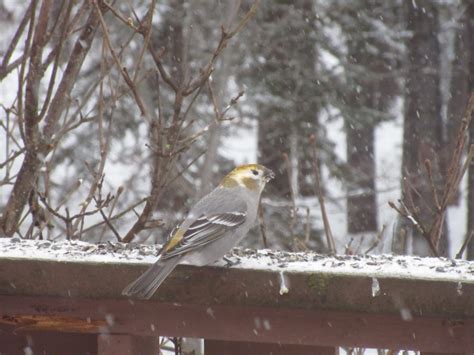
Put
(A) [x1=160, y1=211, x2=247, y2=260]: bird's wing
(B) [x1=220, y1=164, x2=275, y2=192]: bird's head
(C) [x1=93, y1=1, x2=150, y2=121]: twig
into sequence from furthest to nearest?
(B) [x1=220, y1=164, x2=275, y2=192]: bird's head, (C) [x1=93, y1=1, x2=150, y2=121]: twig, (A) [x1=160, y1=211, x2=247, y2=260]: bird's wing

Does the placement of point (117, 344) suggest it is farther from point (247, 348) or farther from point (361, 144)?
point (361, 144)

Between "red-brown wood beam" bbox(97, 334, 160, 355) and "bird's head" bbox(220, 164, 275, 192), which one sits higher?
"bird's head" bbox(220, 164, 275, 192)

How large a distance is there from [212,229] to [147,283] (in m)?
0.92

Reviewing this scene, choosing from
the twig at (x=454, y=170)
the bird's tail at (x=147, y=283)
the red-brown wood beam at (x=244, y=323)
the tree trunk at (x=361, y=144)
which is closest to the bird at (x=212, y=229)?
the bird's tail at (x=147, y=283)

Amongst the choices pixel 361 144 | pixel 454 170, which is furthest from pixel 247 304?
pixel 361 144

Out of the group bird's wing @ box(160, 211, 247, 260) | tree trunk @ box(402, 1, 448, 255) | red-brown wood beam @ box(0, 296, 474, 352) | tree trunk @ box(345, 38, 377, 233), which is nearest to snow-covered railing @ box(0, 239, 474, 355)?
red-brown wood beam @ box(0, 296, 474, 352)

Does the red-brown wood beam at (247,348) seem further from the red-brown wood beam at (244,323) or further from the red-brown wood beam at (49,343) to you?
the red-brown wood beam at (49,343)

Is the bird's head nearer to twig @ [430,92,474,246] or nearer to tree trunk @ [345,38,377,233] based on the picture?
twig @ [430,92,474,246]

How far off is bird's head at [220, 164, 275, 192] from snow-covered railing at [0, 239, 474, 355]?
1.27m

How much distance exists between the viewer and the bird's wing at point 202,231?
7.86 ft

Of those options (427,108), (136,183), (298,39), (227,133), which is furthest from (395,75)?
(136,183)

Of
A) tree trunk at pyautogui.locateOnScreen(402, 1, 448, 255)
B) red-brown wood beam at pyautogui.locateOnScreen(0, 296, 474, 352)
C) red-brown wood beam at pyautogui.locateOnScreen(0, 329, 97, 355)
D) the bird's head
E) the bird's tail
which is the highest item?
tree trunk at pyautogui.locateOnScreen(402, 1, 448, 255)

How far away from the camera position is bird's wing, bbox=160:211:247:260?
7.86ft

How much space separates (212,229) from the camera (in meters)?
2.76
